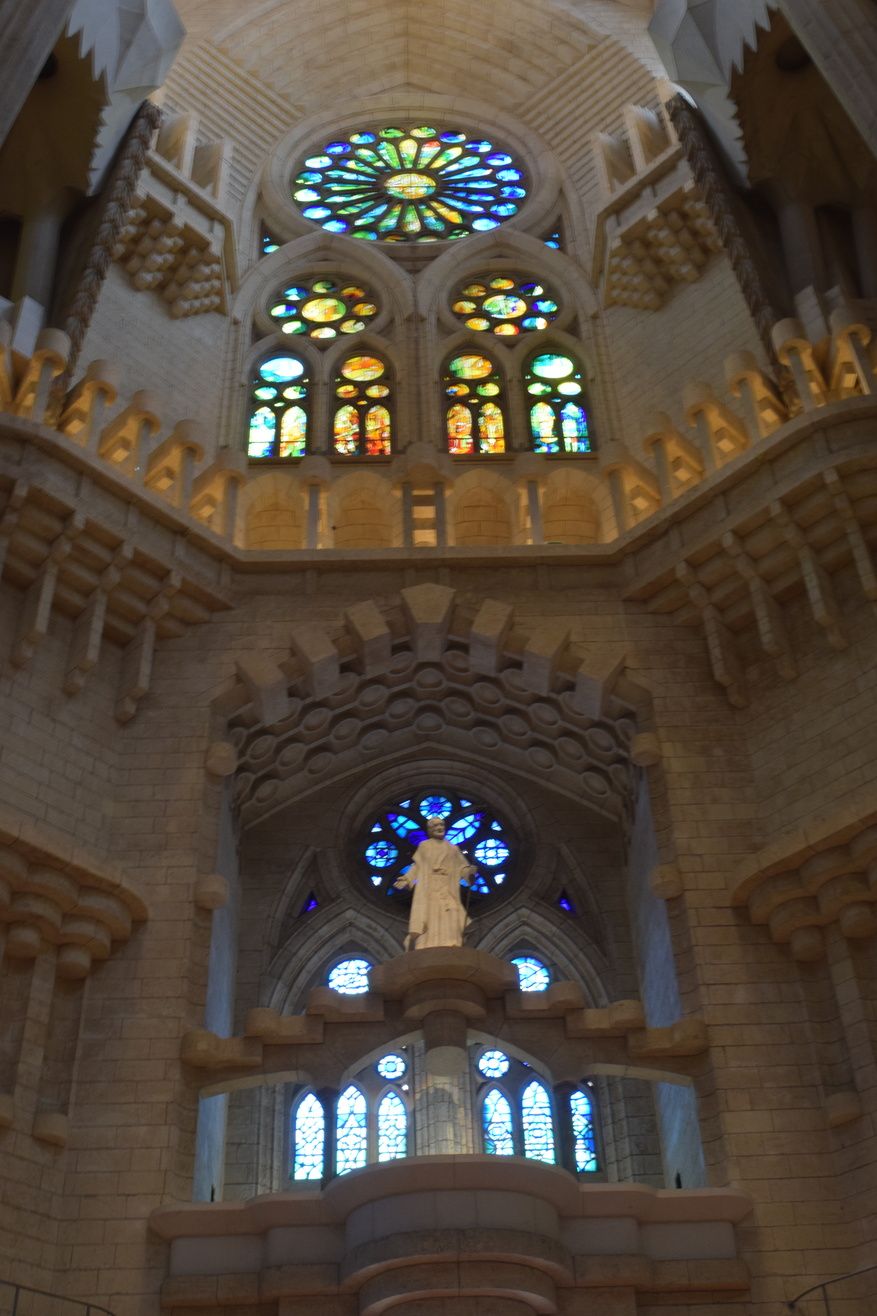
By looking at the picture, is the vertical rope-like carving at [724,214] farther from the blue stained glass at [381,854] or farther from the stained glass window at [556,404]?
the blue stained glass at [381,854]

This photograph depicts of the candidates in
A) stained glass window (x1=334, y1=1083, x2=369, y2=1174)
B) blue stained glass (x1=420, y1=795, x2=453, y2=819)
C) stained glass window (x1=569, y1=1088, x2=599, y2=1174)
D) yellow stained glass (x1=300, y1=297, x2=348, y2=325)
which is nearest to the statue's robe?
stained glass window (x1=334, y1=1083, x2=369, y2=1174)

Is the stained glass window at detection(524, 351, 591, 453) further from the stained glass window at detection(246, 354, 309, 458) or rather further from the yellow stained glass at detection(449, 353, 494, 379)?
the stained glass window at detection(246, 354, 309, 458)

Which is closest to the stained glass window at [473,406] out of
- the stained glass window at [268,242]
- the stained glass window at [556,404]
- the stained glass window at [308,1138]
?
the stained glass window at [556,404]

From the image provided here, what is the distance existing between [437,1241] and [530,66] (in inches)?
652

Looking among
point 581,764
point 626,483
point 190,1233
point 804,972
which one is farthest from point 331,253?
point 190,1233

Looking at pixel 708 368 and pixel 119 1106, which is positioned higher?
pixel 708 368

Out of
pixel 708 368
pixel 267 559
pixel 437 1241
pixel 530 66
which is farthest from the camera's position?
pixel 530 66

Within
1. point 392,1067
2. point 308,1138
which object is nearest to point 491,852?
point 392,1067

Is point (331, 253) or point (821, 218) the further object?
point (331, 253)

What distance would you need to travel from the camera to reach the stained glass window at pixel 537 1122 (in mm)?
12922

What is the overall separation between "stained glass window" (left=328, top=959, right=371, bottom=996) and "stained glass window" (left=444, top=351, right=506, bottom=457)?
17.7ft

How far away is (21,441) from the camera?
1159 cm

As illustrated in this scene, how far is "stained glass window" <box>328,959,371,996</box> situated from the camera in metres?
14.2

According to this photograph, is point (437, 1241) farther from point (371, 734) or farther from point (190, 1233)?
point (371, 734)
